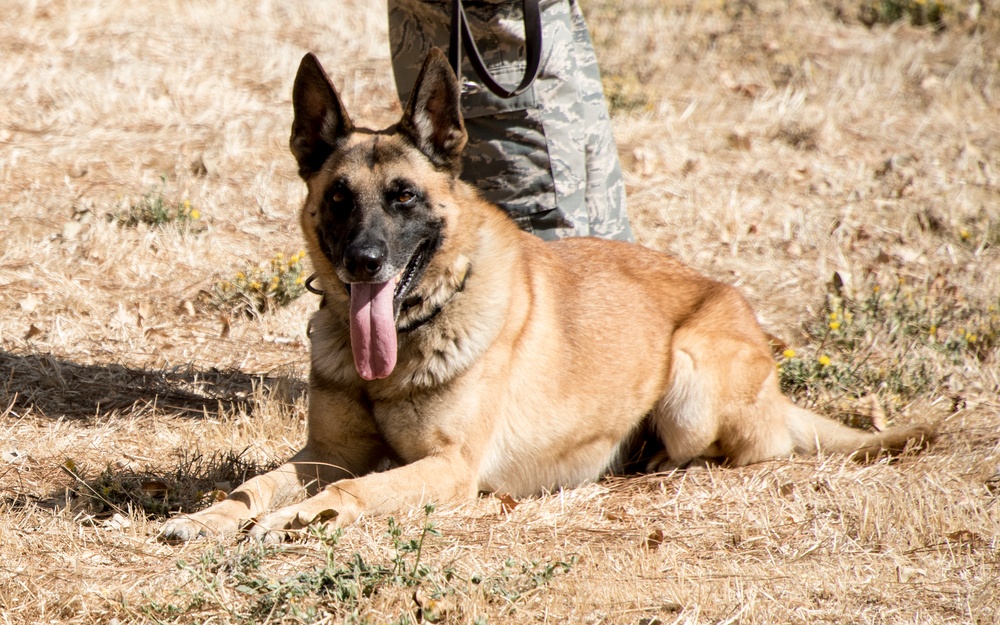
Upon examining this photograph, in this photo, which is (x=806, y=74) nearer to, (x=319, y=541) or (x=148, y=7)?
(x=148, y=7)

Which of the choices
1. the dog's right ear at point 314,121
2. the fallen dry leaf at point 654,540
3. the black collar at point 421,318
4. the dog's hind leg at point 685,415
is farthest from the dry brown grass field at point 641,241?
the dog's right ear at point 314,121

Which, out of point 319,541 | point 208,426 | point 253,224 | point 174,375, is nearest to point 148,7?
point 253,224

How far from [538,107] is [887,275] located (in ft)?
10.2

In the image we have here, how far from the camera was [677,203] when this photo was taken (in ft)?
24.8

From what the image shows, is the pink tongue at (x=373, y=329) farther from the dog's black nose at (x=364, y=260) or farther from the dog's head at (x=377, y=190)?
the dog's black nose at (x=364, y=260)

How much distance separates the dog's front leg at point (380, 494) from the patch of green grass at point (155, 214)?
11.3 ft

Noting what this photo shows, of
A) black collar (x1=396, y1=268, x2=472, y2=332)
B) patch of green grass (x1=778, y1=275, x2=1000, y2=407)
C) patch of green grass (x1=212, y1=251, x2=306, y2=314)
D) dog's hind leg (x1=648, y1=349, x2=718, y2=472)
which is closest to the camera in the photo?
black collar (x1=396, y1=268, x2=472, y2=332)

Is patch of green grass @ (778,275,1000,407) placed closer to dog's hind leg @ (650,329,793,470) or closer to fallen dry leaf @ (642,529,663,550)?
dog's hind leg @ (650,329,793,470)

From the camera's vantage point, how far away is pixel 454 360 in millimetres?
3844

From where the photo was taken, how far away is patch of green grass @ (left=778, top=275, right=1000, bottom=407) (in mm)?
5301

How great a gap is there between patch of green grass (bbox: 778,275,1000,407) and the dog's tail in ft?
1.93

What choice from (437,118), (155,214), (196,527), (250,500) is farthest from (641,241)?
(196,527)

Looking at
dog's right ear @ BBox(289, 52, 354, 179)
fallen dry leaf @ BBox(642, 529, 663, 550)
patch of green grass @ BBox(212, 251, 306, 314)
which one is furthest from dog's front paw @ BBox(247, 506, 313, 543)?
patch of green grass @ BBox(212, 251, 306, 314)

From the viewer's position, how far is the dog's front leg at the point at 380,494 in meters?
3.39
